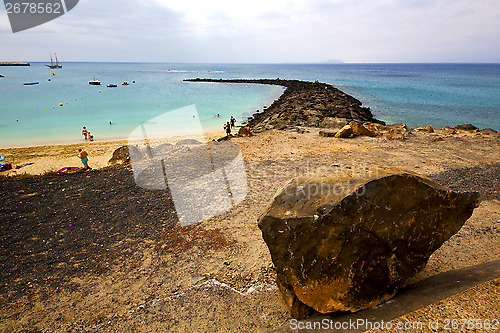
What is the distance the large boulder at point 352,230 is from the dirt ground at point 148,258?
59cm

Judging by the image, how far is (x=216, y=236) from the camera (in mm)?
6668

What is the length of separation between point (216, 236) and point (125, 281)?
7.18ft

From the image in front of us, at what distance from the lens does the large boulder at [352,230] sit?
3.63 meters

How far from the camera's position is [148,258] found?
5.96 meters

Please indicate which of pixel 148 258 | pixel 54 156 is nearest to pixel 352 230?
pixel 148 258

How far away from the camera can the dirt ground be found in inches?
170

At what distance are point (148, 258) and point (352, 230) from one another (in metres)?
4.47

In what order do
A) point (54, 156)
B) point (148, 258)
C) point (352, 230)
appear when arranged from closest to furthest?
1. point (352, 230)
2. point (148, 258)
3. point (54, 156)

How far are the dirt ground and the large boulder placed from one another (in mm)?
586

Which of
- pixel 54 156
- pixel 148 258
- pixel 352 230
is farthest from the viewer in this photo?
pixel 54 156

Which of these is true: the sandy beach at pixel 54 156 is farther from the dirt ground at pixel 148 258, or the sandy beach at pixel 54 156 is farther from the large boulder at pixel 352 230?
the large boulder at pixel 352 230

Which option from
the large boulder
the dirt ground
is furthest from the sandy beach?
the large boulder

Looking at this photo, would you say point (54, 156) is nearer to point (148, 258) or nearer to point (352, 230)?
point (148, 258)

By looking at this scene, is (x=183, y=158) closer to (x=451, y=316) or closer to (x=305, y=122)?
(x=451, y=316)
